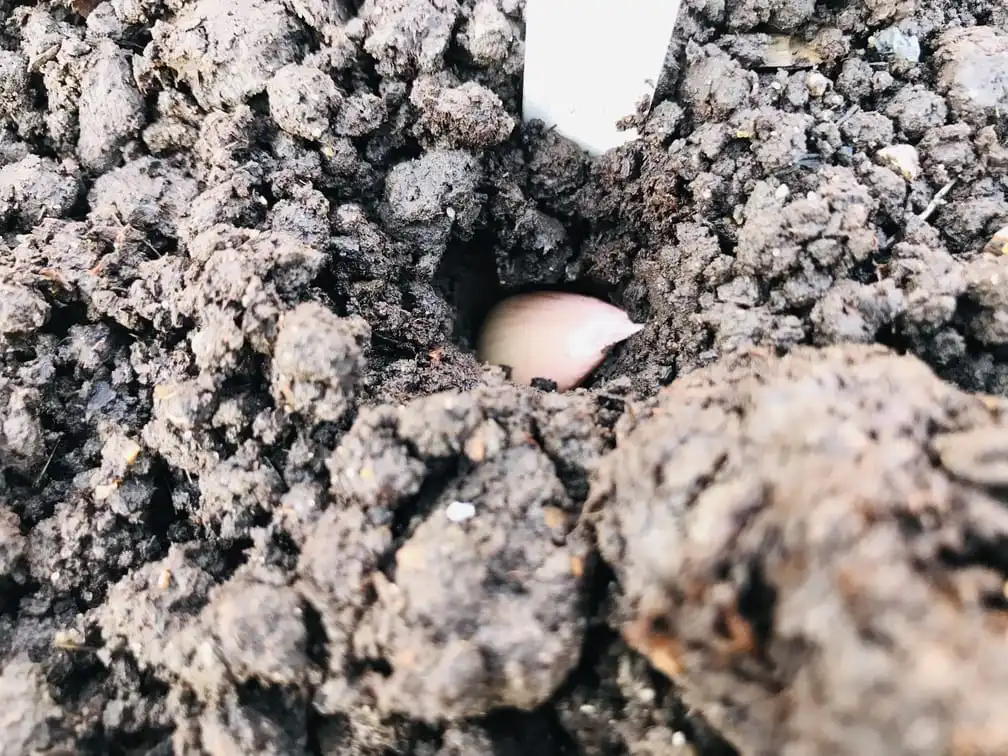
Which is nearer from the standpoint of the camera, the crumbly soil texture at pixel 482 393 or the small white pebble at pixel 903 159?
the crumbly soil texture at pixel 482 393

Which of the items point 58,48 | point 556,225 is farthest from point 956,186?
point 58,48

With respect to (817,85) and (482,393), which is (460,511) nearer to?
(482,393)

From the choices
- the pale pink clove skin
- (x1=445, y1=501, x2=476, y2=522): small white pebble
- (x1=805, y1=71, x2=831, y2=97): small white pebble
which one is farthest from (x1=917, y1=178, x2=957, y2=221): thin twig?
(x1=445, y1=501, x2=476, y2=522): small white pebble

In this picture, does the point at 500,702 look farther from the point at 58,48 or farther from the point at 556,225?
the point at 58,48

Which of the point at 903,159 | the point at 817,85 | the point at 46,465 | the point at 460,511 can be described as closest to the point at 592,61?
the point at 817,85

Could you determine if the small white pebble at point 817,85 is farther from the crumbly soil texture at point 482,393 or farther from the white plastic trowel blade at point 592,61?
the white plastic trowel blade at point 592,61

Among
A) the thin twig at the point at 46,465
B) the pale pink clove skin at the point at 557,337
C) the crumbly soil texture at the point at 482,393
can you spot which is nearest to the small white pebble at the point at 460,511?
the crumbly soil texture at the point at 482,393
